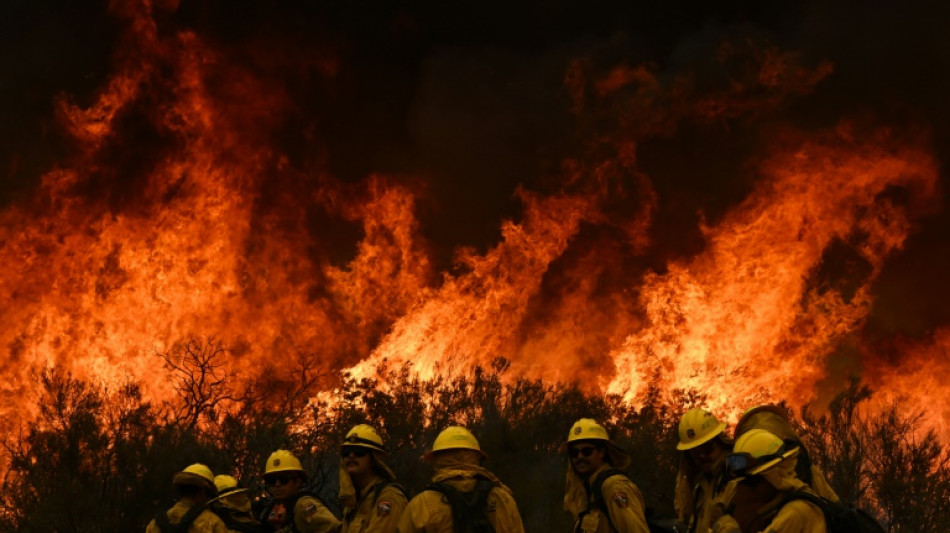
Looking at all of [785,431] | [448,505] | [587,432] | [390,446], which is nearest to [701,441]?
[587,432]

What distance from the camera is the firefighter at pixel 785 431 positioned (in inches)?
251

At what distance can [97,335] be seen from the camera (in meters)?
29.5

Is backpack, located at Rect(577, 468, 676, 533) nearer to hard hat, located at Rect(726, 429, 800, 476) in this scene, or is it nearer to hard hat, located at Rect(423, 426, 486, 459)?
hard hat, located at Rect(423, 426, 486, 459)

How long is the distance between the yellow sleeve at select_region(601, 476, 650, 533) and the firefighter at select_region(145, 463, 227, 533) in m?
2.96

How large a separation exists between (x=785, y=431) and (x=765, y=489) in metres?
1.46

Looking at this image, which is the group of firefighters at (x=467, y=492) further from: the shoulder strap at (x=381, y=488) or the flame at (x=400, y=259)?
the flame at (x=400, y=259)

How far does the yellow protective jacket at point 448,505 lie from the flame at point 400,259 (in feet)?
67.5

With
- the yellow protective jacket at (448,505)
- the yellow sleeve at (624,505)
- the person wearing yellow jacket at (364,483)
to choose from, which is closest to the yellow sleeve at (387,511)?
the person wearing yellow jacket at (364,483)

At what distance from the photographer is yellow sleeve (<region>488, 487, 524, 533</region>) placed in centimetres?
723

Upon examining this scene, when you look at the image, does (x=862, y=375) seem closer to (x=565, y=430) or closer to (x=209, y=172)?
(x=565, y=430)

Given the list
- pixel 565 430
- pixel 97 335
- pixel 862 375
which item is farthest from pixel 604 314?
pixel 97 335

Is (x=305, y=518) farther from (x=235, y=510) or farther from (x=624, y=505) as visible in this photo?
(x=624, y=505)

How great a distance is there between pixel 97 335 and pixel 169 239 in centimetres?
339

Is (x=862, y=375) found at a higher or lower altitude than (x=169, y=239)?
lower
